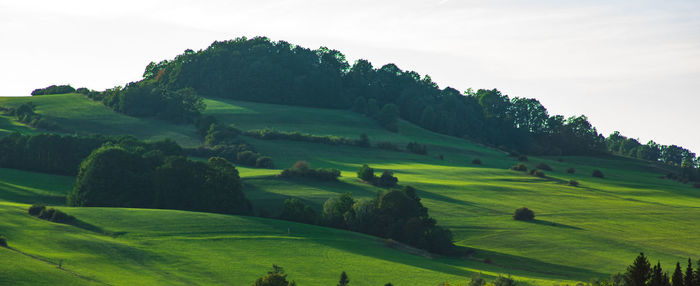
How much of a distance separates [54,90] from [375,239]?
144552 millimetres

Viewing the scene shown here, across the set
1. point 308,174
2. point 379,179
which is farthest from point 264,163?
point 379,179

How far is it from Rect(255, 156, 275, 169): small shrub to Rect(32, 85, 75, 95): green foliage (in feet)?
315

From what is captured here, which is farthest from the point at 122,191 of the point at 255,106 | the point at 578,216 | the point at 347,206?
the point at 255,106

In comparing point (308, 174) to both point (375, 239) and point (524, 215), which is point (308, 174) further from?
point (524, 215)

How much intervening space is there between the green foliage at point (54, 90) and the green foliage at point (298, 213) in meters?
130

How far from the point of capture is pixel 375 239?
70938 mm

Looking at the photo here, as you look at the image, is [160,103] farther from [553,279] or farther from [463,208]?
[553,279]

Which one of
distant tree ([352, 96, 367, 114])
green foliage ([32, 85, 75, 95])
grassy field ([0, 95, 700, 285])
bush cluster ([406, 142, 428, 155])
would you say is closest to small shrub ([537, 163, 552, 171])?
grassy field ([0, 95, 700, 285])

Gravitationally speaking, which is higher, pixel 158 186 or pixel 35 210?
pixel 158 186

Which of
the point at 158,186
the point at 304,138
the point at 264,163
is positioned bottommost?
the point at 158,186

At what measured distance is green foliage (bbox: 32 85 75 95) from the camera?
612 ft

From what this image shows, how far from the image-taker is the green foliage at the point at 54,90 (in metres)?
187

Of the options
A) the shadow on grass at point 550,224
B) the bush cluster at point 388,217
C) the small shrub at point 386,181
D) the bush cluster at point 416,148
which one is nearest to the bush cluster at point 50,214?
the bush cluster at point 388,217

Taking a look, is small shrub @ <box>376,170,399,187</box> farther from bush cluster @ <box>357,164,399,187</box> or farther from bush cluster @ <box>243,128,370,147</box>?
bush cluster @ <box>243,128,370,147</box>
